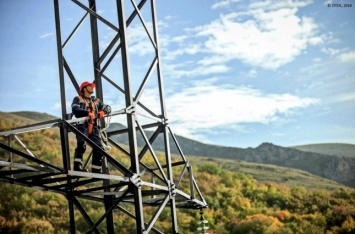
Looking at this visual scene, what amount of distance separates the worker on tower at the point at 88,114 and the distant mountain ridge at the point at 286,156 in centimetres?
3962

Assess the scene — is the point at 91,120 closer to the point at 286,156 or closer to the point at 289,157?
the point at 289,157

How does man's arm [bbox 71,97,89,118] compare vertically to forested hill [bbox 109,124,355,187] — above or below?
above

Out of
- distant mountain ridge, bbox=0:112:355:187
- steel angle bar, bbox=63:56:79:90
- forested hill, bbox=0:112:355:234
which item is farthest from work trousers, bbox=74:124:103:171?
distant mountain ridge, bbox=0:112:355:187

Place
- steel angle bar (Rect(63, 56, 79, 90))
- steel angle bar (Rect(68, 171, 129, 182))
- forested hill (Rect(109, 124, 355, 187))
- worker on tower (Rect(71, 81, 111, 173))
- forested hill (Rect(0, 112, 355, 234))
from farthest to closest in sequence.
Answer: forested hill (Rect(109, 124, 355, 187)) → forested hill (Rect(0, 112, 355, 234)) → steel angle bar (Rect(63, 56, 79, 90)) → worker on tower (Rect(71, 81, 111, 173)) → steel angle bar (Rect(68, 171, 129, 182))

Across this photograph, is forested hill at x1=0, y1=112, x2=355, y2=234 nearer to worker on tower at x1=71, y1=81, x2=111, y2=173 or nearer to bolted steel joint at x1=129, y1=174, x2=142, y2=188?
worker on tower at x1=71, y1=81, x2=111, y2=173

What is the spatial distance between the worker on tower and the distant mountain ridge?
39621 mm

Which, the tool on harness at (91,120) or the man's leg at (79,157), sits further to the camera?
the man's leg at (79,157)

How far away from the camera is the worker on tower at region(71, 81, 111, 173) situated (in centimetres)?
706

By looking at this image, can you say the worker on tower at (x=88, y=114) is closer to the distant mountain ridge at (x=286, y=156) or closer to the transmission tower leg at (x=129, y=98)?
the transmission tower leg at (x=129, y=98)

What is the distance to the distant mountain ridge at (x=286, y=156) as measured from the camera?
4500 cm

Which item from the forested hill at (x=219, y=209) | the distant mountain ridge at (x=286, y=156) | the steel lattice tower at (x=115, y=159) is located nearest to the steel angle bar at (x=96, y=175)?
the steel lattice tower at (x=115, y=159)

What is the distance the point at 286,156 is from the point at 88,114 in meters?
47.3

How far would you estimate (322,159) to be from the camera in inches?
1941

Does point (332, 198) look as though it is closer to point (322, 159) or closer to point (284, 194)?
point (284, 194)
